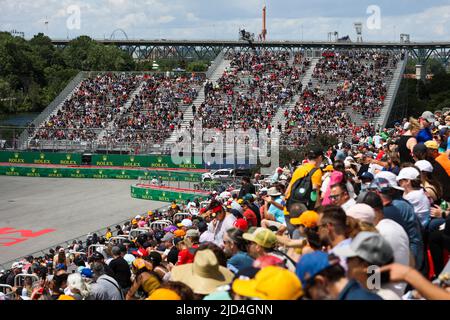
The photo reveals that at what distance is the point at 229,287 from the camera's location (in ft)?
18.5

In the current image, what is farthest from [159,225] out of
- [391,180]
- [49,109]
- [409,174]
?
[49,109]

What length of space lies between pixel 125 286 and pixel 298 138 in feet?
117

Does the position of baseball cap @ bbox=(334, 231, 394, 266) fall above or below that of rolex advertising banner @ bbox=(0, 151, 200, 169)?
above

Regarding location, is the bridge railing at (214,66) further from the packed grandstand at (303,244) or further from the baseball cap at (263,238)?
the baseball cap at (263,238)

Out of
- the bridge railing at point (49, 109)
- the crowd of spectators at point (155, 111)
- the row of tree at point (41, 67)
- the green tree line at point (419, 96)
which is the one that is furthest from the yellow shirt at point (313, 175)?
the row of tree at point (41, 67)

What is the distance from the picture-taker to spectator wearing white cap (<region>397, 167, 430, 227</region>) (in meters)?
8.10

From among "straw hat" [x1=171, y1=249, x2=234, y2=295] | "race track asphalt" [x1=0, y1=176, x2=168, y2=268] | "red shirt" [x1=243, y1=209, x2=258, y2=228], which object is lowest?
"race track asphalt" [x1=0, y1=176, x2=168, y2=268]

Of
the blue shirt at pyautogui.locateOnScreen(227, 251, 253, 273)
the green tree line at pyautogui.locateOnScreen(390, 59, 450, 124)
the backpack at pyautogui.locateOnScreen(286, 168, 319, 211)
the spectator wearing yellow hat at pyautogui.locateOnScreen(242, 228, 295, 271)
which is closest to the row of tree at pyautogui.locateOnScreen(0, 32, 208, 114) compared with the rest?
the green tree line at pyautogui.locateOnScreen(390, 59, 450, 124)

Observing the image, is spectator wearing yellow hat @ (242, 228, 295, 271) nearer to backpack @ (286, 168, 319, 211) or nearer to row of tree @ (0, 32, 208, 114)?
backpack @ (286, 168, 319, 211)

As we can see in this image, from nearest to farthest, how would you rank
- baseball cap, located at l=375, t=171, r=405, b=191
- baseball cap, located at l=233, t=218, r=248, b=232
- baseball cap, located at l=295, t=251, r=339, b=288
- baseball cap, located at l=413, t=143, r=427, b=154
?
baseball cap, located at l=295, t=251, r=339, b=288 < baseball cap, located at l=375, t=171, r=405, b=191 < baseball cap, located at l=233, t=218, r=248, b=232 < baseball cap, located at l=413, t=143, r=427, b=154

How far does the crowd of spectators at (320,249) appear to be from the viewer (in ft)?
16.0
